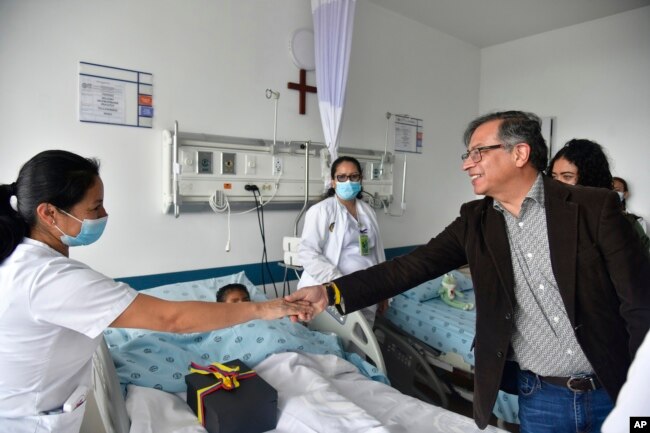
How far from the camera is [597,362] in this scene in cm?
127

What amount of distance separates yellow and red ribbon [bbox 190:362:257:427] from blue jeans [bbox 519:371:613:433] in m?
1.07

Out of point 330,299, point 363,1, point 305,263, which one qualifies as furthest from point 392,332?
point 363,1

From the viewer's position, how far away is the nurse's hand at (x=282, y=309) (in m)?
1.54

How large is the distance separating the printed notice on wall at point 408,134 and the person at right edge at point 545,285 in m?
2.63

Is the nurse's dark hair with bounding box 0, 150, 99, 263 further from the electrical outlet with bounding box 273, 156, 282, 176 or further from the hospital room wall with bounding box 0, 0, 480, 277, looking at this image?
the electrical outlet with bounding box 273, 156, 282, 176

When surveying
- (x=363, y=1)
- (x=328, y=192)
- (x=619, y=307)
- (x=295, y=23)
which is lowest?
(x=619, y=307)

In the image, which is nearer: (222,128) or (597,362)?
(597,362)

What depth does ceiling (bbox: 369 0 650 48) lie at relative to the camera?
3807 mm

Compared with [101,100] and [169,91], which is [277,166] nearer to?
[169,91]

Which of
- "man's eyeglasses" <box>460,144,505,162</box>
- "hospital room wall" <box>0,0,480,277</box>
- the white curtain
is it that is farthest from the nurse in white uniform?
the white curtain

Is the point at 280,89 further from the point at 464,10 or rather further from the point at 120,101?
the point at 464,10

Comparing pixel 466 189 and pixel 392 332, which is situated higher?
pixel 466 189

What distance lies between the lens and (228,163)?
9.71 feet

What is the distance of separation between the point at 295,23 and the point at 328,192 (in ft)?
4.35
